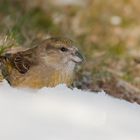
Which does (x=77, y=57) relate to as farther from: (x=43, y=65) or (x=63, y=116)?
(x=63, y=116)

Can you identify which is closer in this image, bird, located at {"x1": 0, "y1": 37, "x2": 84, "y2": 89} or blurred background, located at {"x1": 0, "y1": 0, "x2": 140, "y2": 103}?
bird, located at {"x1": 0, "y1": 37, "x2": 84, "y2": 89}

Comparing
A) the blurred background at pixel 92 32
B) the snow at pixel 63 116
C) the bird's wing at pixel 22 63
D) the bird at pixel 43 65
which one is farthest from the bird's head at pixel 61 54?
the snow at pixel 63 116

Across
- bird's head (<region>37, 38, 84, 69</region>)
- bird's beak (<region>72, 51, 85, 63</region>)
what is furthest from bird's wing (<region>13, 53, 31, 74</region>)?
bird's beak (<region>72, 51, 85, 63</region>)

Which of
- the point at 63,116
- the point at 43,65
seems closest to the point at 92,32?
the point at 43,65

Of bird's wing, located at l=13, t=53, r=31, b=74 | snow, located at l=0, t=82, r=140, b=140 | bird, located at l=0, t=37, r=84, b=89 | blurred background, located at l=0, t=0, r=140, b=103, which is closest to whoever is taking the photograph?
snow, located at l=0, t=82, r=140, b=140

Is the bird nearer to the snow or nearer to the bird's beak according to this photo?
the bird's beak

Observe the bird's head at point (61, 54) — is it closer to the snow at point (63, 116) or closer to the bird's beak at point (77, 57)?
the bird's beak at point (77, 57)

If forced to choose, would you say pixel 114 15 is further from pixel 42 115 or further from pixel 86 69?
pixel 42 115
